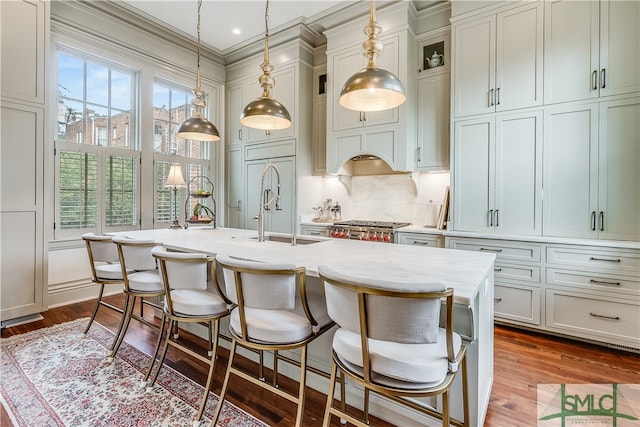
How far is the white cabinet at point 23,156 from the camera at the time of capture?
281 cm

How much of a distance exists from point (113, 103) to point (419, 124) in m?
3.90

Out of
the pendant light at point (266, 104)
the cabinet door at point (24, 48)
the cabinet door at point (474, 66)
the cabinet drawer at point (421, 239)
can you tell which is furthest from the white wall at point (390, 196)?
the cabinet door at point (24, 48)

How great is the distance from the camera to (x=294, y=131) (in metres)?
4.34

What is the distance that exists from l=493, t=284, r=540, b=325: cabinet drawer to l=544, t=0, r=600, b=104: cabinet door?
5.71 ft

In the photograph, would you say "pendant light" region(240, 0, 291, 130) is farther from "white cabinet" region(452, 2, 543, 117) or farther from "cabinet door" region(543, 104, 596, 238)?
"cabinet door" region(543, 104, 596, 238)

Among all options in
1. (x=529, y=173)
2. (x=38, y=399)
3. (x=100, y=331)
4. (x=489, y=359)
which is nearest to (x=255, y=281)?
(x=489, y=359)

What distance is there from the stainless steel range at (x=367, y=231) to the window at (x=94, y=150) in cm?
270

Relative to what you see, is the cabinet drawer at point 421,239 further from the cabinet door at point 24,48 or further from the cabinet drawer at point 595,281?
the cabinet door at point 24,48

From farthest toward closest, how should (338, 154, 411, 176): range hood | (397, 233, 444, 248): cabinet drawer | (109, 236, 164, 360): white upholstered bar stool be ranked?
(338, 154, 411, 176): range hood
(397, 233, 444, 248): cabinet drawer
(109, 236, 164, 360): white upholstered bar stool

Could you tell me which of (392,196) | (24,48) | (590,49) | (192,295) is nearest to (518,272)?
(392,196)

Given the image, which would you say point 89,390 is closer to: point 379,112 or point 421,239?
point 421,239

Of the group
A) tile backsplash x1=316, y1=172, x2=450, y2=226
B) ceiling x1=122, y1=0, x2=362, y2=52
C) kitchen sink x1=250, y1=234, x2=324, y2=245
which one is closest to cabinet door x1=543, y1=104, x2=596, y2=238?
tile backsplash x1=316, y1=172, x2=450, y2=226

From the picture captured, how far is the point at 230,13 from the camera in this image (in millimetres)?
3850

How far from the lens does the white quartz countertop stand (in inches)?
51.1
